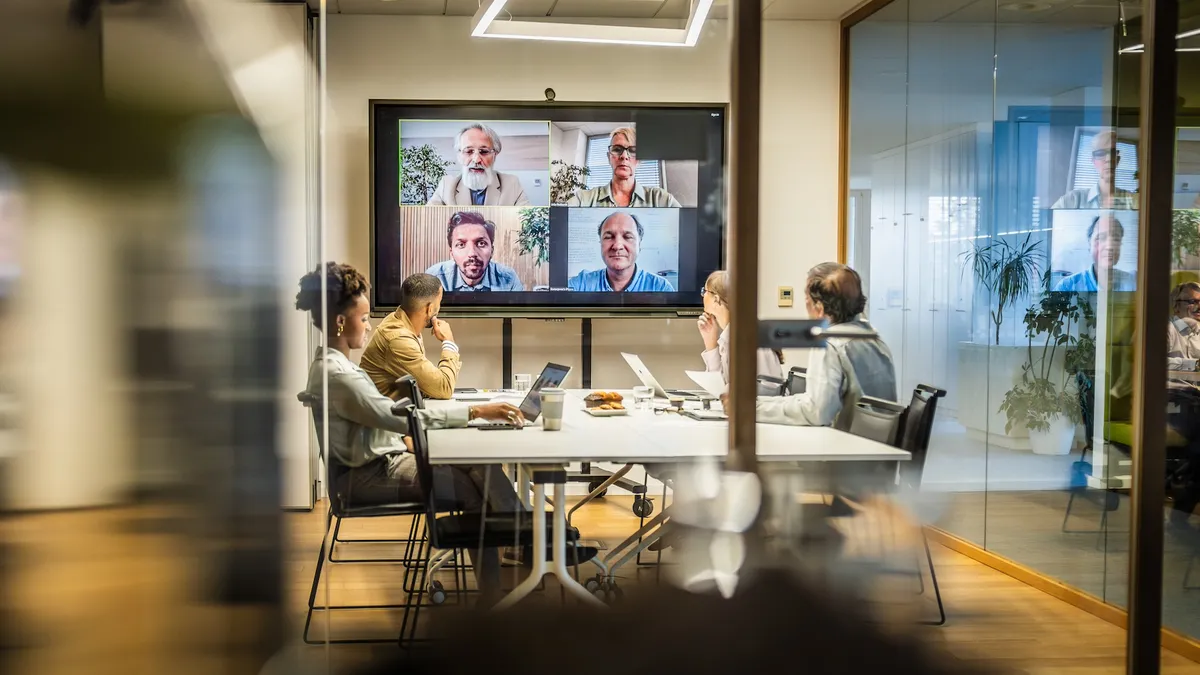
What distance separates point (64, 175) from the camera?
249cm

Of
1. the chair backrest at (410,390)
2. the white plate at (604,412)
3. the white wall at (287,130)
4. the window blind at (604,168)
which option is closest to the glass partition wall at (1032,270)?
the window blind at (604,168)

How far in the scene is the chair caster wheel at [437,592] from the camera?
267 centimetres

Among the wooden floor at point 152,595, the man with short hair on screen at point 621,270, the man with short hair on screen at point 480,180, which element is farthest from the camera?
the man with short hair on screen at point 621,270

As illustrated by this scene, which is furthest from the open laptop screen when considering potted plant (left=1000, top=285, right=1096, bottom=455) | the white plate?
potted plant (left=1000, top=285, right=1096, bottom=455)

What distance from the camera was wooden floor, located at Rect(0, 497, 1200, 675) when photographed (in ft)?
8.09

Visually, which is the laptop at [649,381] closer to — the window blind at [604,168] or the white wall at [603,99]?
the white wall at [603,99]

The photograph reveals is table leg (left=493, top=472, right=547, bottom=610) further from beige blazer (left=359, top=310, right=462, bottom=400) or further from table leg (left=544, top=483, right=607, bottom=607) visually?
beige blazer (left=359, top=310, right=462, bottom=400)

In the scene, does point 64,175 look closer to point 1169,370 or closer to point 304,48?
point 304,48

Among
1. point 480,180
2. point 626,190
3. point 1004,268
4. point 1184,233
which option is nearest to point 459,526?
point 480,180

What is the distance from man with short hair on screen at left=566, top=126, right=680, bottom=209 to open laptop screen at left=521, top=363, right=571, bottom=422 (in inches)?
19.7

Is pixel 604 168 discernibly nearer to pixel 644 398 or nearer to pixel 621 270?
pixel 621 270

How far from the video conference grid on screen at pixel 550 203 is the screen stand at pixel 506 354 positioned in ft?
0.25

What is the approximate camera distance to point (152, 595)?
2.66 meters

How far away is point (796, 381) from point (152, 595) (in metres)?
2.01
